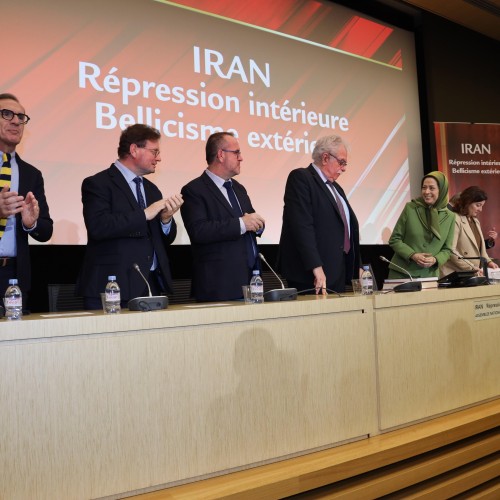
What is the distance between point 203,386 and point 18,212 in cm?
111

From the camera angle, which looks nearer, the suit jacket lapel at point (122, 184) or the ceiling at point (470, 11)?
the suit jacket lapel at point (122, 184)

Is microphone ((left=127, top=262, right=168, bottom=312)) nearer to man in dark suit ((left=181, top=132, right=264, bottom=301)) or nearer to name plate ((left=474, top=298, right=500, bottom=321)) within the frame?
man in dark suit ((left=181, top=132, right=264, bottom=301))

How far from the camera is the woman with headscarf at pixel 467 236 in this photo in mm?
4359

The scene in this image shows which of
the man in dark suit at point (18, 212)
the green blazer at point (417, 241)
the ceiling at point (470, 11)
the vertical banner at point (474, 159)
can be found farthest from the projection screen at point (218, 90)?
the green blazer at point (417, 241)

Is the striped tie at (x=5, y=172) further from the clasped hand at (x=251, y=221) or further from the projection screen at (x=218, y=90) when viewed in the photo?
the clasped hand at (x=251, y=221)

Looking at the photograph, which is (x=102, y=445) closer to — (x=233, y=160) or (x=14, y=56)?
(x=233, y=160)

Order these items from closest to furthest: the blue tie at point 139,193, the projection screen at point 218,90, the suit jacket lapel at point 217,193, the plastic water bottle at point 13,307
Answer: the plastic water bottle at point 13,307 < the blue tie at point 139,193 < the suit jacket lapel at point 217,193 < the projection screen at point 218,90

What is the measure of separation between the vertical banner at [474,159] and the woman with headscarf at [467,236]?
757mm

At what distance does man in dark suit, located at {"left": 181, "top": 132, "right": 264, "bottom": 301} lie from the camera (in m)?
2.75

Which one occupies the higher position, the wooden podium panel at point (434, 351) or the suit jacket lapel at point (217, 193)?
the suit jacket lapel at point (217, 193)

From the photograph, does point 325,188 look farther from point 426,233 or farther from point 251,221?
point 426,233

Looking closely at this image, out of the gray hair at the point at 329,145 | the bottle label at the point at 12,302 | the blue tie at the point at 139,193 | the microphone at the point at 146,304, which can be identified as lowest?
the microphone at the point at 146,304

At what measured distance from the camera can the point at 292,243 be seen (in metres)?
3.02

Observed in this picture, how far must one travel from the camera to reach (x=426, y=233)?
379 cm
